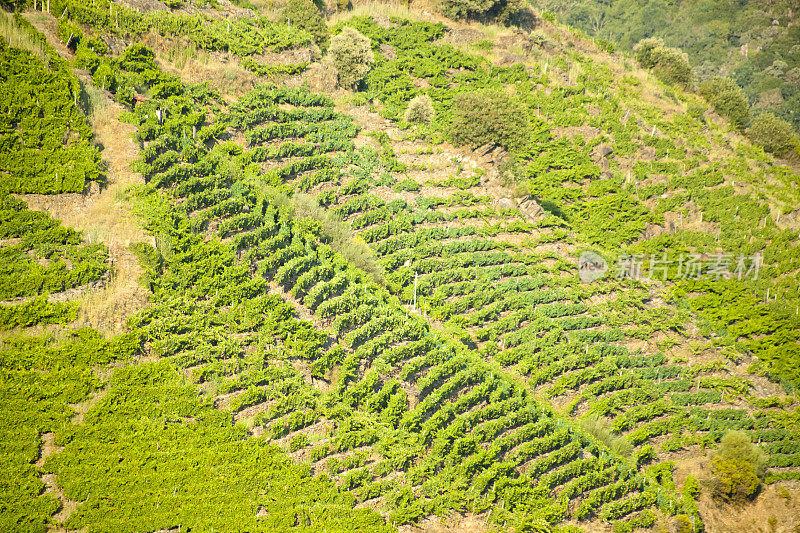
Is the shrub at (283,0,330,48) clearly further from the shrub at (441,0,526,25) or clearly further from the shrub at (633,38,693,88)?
the shrub at (633,38,693,88)

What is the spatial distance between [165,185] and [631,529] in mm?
16975

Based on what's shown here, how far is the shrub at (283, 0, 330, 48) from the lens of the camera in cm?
2977

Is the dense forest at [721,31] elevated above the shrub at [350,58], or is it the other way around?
the dense forest at [721,31]

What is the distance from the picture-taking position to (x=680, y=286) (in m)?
24.5

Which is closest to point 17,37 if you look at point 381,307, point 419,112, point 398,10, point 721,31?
point 381,307

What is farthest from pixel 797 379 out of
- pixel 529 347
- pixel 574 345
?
pixel 529 347

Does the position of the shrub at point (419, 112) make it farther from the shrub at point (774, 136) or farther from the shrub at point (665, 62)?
the shrub at point (774, 136)

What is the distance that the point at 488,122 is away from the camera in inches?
1006

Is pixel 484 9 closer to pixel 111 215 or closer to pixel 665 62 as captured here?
pixel 665 62

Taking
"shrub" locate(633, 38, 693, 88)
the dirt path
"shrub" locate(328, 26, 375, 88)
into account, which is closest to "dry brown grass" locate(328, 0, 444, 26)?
"shrub" locate(328, 26, 375, 88)

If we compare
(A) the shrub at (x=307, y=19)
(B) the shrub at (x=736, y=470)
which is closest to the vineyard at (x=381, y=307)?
(B) the shrub at (x=736, y=470)

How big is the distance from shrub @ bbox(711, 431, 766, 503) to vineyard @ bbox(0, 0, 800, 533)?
986mm

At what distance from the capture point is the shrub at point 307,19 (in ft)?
97.7

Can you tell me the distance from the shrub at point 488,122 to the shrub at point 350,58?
16.4ft
